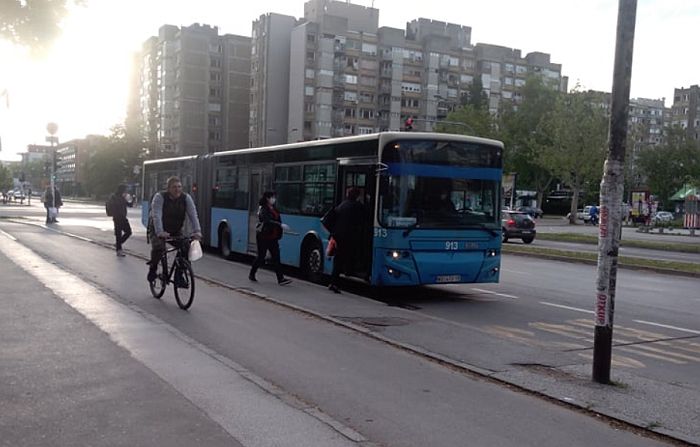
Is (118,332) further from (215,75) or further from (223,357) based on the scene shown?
(215,75)

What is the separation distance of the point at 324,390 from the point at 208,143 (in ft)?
354

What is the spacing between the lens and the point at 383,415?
5105 mm

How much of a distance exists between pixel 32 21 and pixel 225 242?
751cm

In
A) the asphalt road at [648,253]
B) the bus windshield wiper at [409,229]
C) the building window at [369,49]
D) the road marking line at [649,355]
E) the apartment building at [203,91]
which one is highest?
the building window at [369,49]

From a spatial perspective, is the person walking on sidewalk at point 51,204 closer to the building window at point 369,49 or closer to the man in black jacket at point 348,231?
the man in black jacket at point 348,231

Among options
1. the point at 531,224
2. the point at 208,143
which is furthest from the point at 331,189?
the point at 208,143

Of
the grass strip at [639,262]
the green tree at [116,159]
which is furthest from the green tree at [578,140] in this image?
the green tree at [116,159]

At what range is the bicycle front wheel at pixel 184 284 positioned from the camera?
9.39 m

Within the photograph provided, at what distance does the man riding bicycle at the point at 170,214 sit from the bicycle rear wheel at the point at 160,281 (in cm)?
16

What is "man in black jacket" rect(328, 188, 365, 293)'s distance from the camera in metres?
11.2

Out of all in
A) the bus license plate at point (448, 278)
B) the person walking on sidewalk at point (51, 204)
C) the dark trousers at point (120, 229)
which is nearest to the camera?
the bus license plate at point (448, 278)

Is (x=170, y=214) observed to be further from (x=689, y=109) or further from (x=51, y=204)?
(x=689, y=109)

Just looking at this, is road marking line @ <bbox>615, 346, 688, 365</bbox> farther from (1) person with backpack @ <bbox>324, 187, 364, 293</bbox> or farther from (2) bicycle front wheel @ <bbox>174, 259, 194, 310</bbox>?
(2) bicycle front wheel @ <bbox>174, 259, 194, 310</bbox>

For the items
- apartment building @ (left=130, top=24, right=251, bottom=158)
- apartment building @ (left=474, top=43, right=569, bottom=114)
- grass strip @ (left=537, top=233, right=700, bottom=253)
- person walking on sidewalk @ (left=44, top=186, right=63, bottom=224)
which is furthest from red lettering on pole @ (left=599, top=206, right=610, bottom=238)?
apartment building @ (left=474, top=43, right=569, bottom=114)
